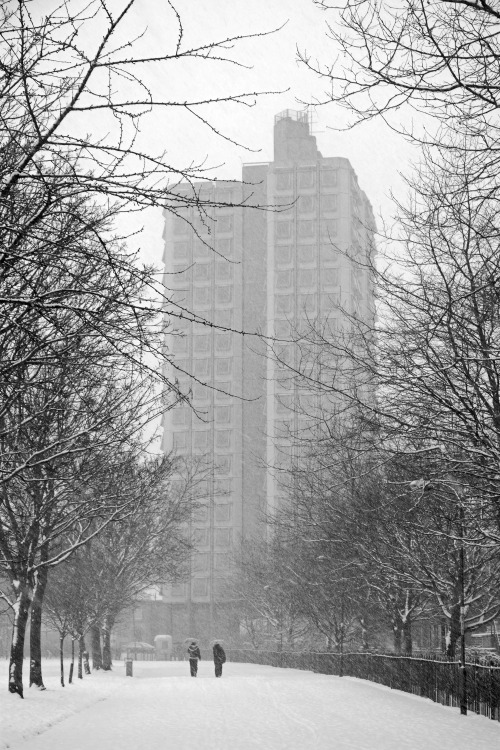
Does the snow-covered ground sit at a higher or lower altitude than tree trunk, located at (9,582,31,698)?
lower

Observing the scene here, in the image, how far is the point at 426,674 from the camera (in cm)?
2459

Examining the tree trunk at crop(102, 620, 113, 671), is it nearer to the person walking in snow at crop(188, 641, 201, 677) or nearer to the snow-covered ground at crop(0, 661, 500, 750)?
the person walking in snow at crop(188, 641, 201, 677)

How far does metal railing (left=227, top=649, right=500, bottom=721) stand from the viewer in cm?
1975

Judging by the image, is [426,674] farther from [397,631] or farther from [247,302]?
[247,302]

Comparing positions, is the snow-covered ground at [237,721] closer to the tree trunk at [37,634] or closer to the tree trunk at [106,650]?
the tree trunk at [37,634]

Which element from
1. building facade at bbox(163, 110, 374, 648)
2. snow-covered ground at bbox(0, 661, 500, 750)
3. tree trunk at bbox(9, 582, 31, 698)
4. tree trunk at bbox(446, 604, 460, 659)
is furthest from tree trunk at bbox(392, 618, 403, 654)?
building facade at bbox(163, 110, 374, 648)

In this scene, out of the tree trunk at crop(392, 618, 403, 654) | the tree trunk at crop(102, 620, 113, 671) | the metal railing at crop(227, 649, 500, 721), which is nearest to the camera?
the metal railing at crop(227, 649, 500, 721)

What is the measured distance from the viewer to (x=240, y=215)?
13675 centimetres

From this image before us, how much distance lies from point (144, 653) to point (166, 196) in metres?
97.5

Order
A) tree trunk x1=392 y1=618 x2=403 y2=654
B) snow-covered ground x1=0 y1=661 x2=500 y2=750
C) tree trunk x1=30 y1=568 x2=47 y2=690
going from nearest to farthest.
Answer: snow-covered ground x1=0 y1=661 x2=500 y2=750
tree trunk x1=30 y1=568 x2=47 y2=690
tree trunk x1=392 y1=618 x2=403 y2=654

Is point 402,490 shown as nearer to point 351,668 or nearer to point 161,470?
point 161,470

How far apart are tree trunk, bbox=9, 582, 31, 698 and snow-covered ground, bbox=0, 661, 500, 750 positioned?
1.08 feet

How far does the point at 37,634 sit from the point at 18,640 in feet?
12.5

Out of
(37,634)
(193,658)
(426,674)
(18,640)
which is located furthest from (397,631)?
(18,640)
